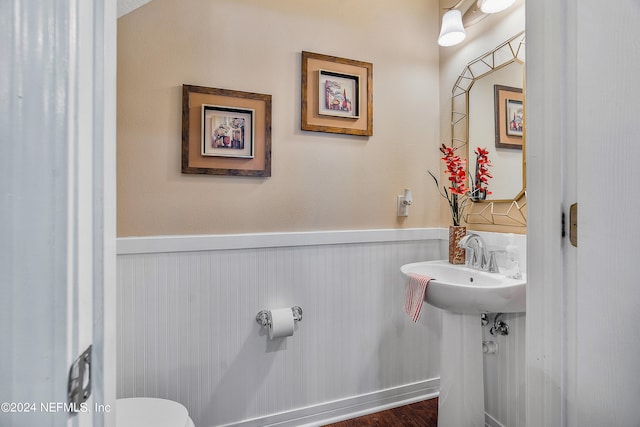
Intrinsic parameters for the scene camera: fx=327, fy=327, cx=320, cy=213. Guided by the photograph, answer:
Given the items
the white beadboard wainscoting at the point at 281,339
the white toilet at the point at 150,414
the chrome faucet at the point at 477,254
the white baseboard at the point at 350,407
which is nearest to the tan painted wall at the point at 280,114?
the white beadboard wainscoting at the point at 281,339

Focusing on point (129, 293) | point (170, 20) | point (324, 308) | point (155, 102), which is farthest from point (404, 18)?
point (129, 293)

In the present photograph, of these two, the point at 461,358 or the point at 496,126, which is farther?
the point at 496,126

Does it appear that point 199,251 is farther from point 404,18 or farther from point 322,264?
point 404,18

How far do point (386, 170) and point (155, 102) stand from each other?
1234 millimetres

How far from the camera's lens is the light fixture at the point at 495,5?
4.85 ft

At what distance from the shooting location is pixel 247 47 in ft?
5.29

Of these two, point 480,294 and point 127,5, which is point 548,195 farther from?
point 127,5

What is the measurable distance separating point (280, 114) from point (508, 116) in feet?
3.65

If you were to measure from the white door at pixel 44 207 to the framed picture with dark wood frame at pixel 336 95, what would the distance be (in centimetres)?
145

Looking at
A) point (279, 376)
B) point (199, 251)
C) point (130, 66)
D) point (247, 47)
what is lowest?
point (279, 376)

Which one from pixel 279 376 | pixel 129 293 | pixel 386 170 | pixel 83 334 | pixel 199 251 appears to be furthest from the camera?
pixel 386 170

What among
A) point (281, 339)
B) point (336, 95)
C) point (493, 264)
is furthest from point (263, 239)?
point (493, 264)

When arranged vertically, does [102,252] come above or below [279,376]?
above

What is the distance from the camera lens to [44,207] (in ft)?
0.96
